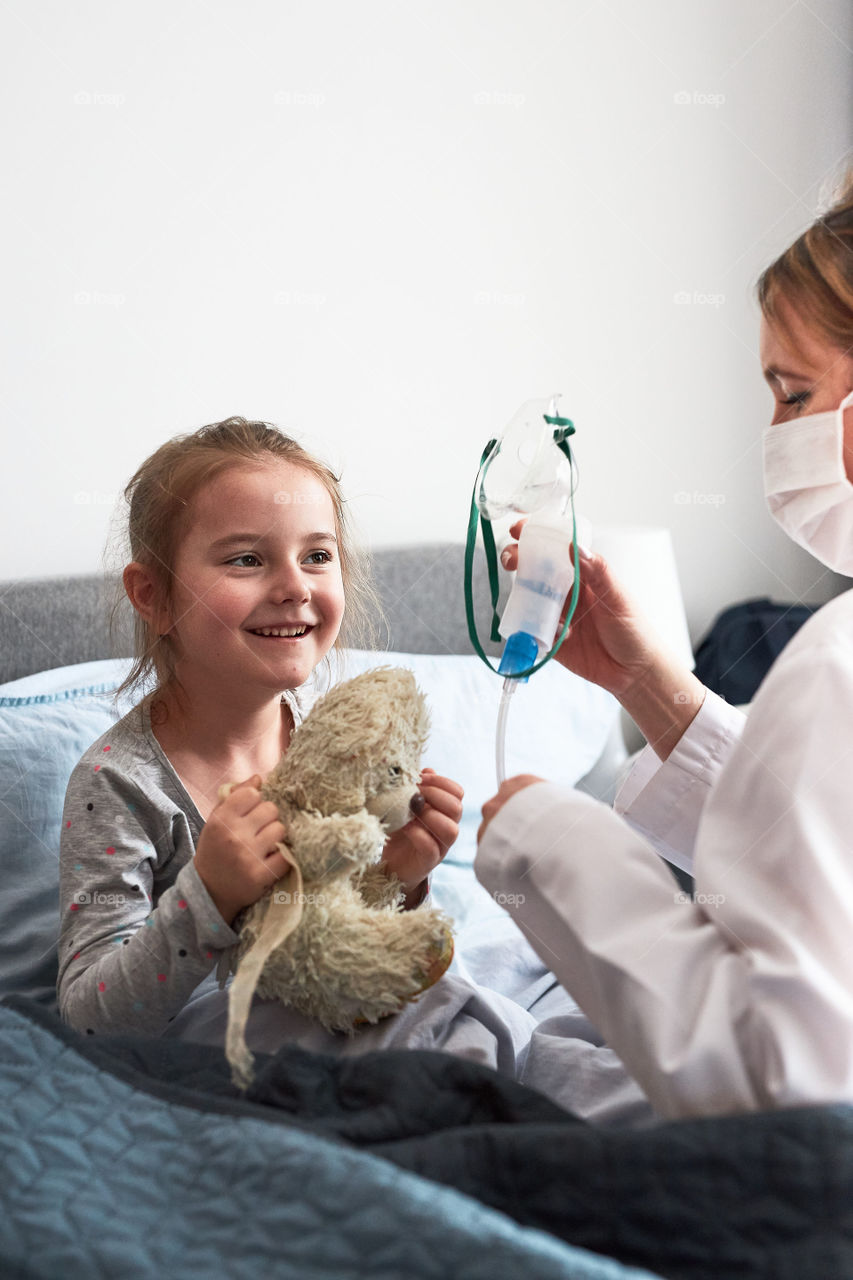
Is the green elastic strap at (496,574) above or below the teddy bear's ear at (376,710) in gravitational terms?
above

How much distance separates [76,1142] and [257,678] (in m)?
0.55

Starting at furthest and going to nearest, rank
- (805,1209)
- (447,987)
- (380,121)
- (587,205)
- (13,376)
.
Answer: (587,205) < (380,121) < (13,376) < (447,987) < (805,1209)

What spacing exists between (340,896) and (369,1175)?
0.98 ft

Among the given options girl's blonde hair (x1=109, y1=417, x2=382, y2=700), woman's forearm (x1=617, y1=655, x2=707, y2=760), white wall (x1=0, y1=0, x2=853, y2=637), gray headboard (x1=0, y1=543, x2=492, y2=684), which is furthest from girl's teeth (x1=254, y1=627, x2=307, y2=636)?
white wall (x1=0, y1=0, x2=853, y2=637)

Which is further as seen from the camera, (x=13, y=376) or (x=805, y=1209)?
(x=13, y=376)

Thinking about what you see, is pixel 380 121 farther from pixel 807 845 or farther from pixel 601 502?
pixel 807 845

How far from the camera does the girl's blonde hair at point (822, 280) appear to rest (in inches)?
35.3

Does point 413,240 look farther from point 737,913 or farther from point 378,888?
point 737,913

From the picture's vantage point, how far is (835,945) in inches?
27.0

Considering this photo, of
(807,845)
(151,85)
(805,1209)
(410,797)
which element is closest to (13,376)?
(151,85)

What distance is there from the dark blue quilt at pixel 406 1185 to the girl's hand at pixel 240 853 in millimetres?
156

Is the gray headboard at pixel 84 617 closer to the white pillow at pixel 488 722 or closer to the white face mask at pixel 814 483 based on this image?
the white pillow at pixel 488 722

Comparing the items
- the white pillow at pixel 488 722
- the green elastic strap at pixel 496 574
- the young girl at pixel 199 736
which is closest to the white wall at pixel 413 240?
the white pillow at pixel 488 722

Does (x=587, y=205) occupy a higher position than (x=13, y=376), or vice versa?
(x=587, y=205)
